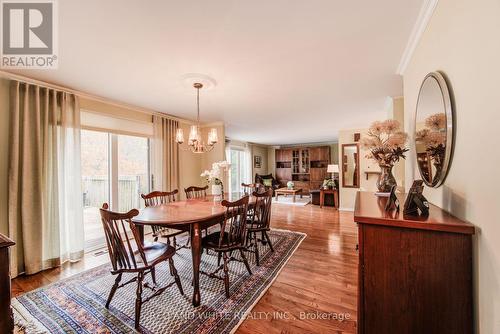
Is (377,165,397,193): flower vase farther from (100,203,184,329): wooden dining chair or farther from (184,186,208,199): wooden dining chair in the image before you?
(184,186,208,199): wooden dining chair

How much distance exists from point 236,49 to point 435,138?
67.8 inches

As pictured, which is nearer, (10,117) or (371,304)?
(371,304)

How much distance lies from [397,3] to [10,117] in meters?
3.92

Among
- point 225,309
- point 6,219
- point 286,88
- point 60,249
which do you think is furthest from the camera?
point 286,88

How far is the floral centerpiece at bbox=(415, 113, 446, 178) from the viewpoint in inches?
48.0

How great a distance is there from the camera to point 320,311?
1725 millimetres

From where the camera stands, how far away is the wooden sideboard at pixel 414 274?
92cm

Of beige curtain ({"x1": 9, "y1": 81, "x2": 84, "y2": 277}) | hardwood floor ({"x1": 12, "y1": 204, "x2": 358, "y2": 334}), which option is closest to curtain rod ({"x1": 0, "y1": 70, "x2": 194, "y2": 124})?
beige curtain ({"x1": 9, "y1": 81, "x2": 84, "y2": 277})

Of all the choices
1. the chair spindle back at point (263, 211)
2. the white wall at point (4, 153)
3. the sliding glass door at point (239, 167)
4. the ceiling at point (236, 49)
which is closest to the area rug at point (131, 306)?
the chair spindle back at point (263, 211)

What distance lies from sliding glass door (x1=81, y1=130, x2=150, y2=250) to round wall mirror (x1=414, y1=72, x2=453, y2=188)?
4.06 m

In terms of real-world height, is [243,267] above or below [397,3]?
below

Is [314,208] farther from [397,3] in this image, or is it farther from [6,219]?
[6,219]

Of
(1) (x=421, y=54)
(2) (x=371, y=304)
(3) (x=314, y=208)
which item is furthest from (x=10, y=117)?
(3) (x=314, y=208)

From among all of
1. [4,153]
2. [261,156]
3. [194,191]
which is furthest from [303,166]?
[4,153]
